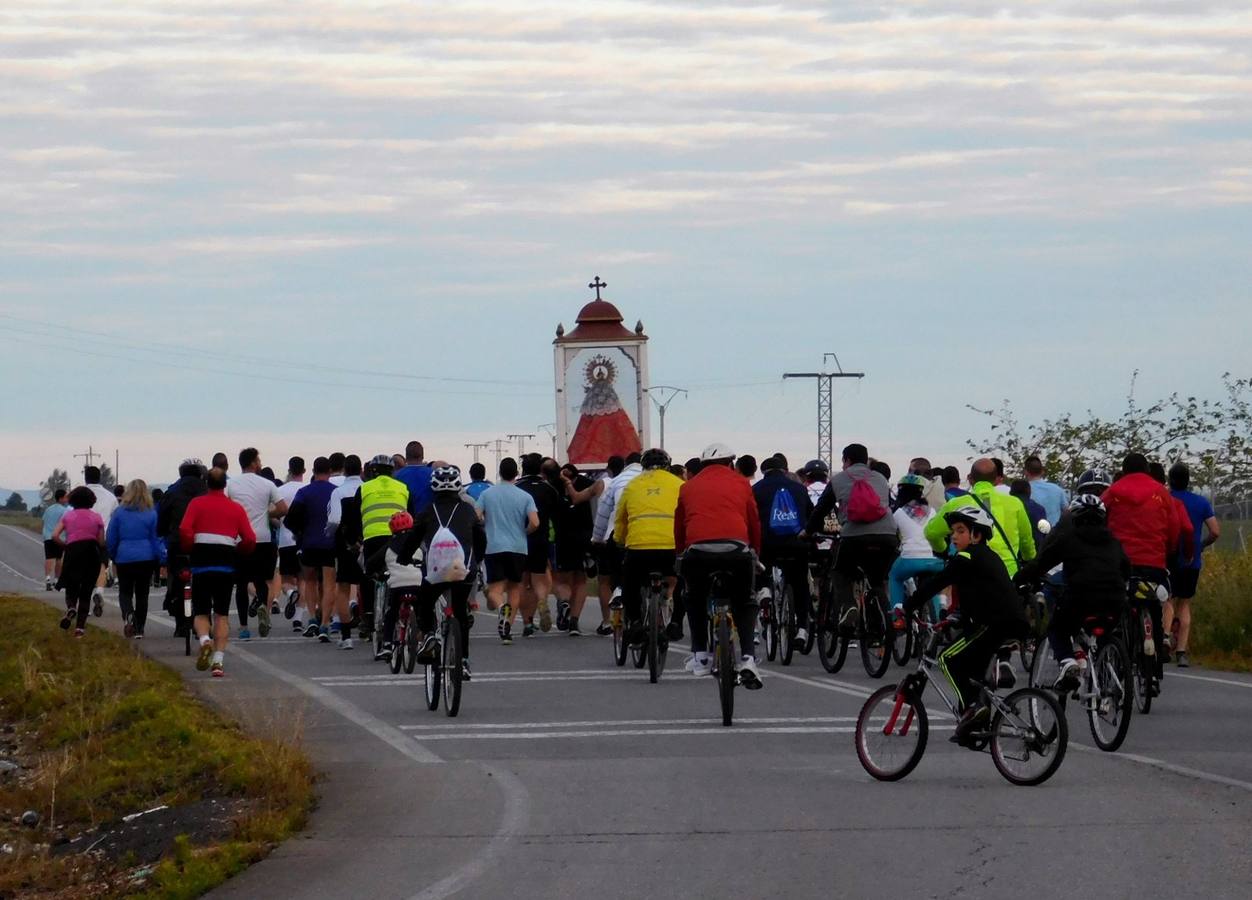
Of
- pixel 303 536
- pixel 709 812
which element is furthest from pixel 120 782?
pixel 303 536

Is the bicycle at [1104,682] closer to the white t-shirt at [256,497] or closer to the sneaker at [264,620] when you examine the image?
the white t-shirt at [256,497]

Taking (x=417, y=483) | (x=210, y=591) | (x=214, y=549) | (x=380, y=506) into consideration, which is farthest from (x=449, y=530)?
(x=417, y=483)

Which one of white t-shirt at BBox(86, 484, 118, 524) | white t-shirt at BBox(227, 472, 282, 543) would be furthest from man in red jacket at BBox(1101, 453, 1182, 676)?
white t-shirt at BBox(86, 484, 118, 524)

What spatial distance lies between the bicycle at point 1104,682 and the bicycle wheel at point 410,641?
5967 millimetres

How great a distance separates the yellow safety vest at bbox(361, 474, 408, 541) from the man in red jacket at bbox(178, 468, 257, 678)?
2008 millimetres

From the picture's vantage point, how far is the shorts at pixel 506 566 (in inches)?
901

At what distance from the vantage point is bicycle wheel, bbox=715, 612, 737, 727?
14.5 metres

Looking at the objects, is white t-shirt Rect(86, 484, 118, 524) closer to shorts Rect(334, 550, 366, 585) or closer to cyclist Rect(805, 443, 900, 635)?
shorts Rect(334, 550, 366, 585)

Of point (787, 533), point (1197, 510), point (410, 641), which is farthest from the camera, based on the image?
point (787, 533)

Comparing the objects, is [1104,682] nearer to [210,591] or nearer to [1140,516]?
[1140,516]

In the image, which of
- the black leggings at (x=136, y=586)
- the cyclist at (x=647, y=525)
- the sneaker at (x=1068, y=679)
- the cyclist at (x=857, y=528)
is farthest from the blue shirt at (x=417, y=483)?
the sneaker at (x=1068, y=679)

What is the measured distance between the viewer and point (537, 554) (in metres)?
24.1

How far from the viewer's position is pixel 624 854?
957cm

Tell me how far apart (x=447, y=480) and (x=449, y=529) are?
1.23 feet
